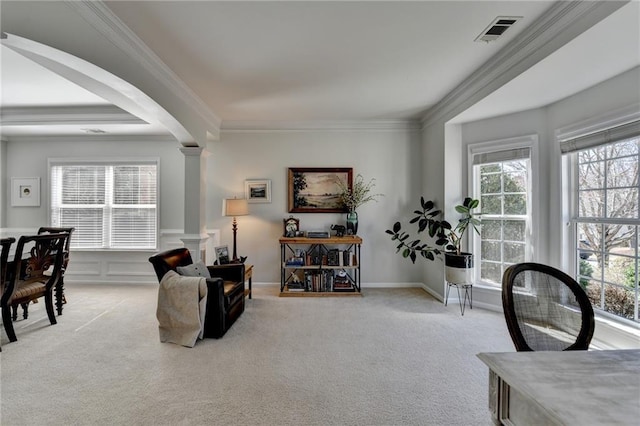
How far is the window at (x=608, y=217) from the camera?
2.40 metres

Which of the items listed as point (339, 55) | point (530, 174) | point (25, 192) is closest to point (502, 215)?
point (530, 174)

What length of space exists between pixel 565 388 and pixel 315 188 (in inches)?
156

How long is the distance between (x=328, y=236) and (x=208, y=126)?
94.3 inches

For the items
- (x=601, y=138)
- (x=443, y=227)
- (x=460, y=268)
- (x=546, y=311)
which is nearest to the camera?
(x=546, y=311)

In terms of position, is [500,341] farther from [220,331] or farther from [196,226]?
[196,226]

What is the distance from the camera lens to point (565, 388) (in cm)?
82

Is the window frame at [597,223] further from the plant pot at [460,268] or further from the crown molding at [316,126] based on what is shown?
the crown molding at [316,126]

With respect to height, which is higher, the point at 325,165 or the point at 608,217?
the point at 325,165

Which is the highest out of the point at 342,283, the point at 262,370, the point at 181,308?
the point at 181,308

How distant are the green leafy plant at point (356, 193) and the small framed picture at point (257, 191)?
118 centimetres

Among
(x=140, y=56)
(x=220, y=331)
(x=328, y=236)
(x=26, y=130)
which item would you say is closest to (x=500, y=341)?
(x=328, y=236)

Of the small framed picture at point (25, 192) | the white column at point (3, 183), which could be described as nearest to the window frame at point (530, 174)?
the small framed picture at point (25, 192)

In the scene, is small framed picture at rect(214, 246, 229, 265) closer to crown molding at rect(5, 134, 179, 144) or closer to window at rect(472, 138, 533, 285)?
crown molding at rect(5, 134, 179, 144)

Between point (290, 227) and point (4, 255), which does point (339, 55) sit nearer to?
point (290, 227)
